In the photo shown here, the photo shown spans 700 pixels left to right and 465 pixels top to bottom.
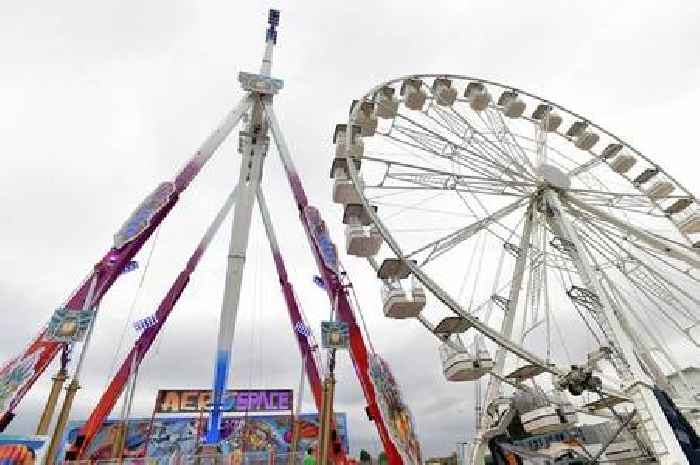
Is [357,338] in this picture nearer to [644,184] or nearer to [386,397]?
[386,397]

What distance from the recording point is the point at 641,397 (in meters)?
8.88

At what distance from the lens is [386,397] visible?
14.1 meters

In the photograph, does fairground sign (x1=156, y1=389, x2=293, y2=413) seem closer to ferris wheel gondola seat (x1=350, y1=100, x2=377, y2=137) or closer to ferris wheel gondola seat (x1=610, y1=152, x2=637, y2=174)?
ferris wheel gondola seat (x1=350, y1=100, x2=377, y2=137)

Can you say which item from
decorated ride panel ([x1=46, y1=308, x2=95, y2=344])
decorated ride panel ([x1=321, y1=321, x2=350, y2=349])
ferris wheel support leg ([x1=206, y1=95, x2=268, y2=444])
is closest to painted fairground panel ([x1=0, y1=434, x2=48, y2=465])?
decorated ride panel ([x1=46, y1=308, x2=95, y2=344])

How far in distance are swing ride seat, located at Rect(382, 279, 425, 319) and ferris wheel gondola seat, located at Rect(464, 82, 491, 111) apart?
8342 mm

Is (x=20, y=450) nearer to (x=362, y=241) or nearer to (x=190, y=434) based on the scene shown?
(x=362, y=241)

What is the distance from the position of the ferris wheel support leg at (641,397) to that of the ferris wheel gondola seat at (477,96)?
638 cm

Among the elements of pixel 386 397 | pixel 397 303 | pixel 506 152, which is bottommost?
pixel 386 397

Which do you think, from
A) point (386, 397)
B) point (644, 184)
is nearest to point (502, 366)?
point (386, 397)

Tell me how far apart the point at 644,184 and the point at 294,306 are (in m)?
14.2

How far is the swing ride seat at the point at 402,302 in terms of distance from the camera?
35.3 ft

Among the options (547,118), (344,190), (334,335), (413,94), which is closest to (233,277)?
(334,335)

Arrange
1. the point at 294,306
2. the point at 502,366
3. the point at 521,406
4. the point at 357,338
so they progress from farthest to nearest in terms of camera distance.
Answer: the point at 294,306 < the point at 357,338 < the point at 521,406 < the point at 502,366

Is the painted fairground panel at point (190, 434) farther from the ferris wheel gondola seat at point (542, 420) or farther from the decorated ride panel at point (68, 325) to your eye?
the decorated ride panel at point (68, 325)
